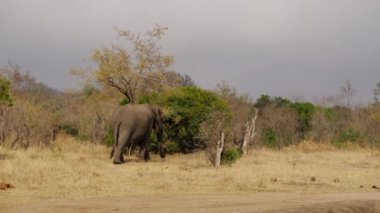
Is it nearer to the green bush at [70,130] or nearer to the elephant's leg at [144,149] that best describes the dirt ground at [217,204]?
the elephant's leg at [144,149]

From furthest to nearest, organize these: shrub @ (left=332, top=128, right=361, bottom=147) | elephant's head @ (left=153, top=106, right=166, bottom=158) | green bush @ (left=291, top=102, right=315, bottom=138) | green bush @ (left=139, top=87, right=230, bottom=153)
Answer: green bush @ (left=291, top=102, right=315, bottom=138)
shrub @ (left=332, top=128, right=361, bottom=147)
green bush @ (left=139, top=87, right=230, bottom=153)
elephant's head @ (left=153, top=106, right=166, bottom=158)

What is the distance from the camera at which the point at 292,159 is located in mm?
23094

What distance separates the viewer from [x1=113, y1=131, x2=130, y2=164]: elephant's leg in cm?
1970

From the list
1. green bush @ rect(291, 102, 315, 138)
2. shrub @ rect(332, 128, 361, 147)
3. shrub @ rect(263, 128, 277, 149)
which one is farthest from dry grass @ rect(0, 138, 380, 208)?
green bush @ rect(291, 102, 315, 138)

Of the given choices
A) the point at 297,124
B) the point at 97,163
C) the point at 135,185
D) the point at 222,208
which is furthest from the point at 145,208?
the point at 297,124

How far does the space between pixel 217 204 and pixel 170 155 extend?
12759mm

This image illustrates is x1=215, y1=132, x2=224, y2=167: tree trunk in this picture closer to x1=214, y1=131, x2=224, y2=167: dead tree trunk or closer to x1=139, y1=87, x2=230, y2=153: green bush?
x1=214, y1=131, x2=224, y2=167: dead tree trunk

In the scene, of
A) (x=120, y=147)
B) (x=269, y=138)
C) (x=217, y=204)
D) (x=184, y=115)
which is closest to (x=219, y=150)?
(x=120, y=147)

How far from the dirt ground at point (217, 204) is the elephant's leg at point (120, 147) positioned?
24.1 ft

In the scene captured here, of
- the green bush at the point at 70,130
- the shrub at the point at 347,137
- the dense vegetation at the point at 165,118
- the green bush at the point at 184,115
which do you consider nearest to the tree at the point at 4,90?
the dense vegetation at the point at 165,118

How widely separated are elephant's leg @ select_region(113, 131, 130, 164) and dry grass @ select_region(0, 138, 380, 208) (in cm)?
34

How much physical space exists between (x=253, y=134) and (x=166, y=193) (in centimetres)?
1377

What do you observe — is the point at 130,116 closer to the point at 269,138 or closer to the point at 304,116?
the point at 269,138

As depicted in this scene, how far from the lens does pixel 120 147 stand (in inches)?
791
